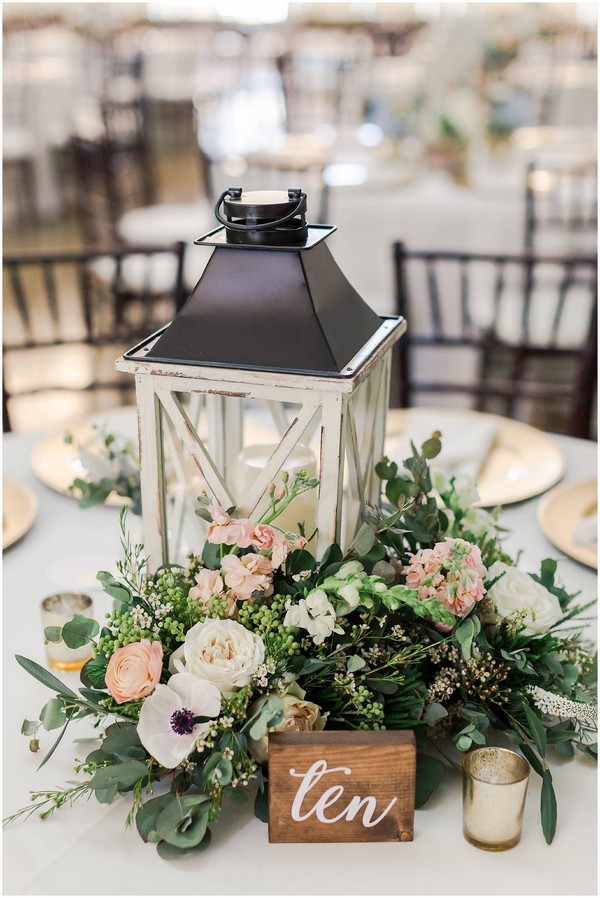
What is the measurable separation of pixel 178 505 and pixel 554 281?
250 cm

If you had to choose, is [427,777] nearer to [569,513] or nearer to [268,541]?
[268,541]

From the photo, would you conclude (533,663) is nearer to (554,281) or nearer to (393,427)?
(393,427)

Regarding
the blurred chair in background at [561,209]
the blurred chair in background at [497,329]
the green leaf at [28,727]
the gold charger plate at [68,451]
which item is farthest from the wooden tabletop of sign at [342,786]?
the blurred chair in background at [561,209]

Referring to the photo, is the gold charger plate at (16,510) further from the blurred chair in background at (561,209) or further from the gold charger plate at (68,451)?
the blurred chair in background at (561,209)

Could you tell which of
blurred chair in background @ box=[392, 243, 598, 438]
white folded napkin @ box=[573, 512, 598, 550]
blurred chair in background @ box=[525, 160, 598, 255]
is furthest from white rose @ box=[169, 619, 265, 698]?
blurred chair in background @ box=[525, 160, 598, 255]

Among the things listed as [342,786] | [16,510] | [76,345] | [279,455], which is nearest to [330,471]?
[279,455]

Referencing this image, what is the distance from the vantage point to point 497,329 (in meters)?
2.87

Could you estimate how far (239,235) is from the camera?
90cm

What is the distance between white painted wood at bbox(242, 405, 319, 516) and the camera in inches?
34.2

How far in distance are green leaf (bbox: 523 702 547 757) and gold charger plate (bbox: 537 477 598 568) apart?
0.45m

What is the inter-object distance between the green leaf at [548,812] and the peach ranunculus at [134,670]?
36 cm

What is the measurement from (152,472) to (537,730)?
1.46 ft

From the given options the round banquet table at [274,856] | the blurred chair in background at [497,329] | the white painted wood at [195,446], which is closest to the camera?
the round banquet table at [274,856]

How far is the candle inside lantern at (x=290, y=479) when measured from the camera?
97 centimetres
